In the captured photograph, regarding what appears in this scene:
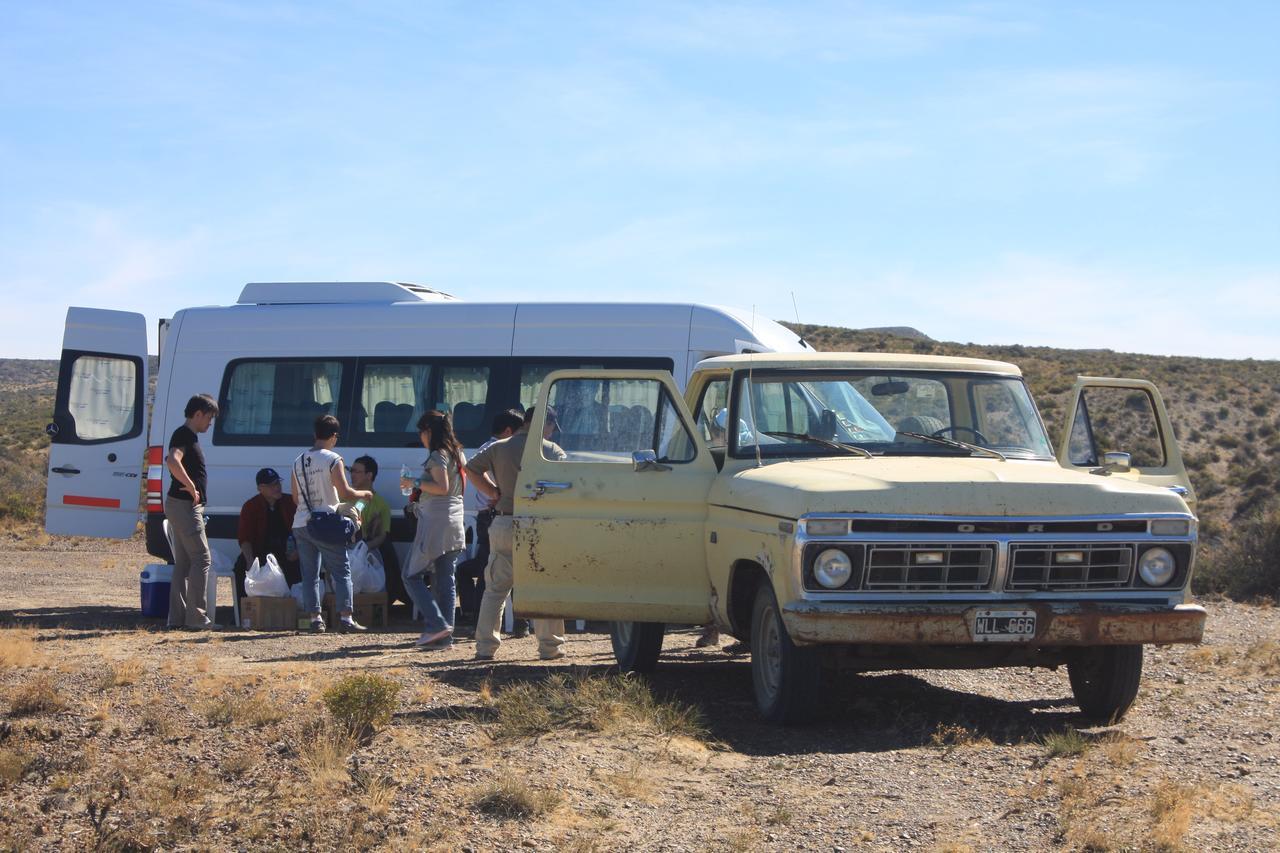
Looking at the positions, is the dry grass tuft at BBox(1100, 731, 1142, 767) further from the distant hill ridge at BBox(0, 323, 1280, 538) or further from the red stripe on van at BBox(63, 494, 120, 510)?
the distant hill ridge at BBox(0, 323, 1280, 538)

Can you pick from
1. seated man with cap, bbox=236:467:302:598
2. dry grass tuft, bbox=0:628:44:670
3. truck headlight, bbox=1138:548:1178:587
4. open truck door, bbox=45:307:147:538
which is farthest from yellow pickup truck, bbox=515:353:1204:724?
open truck door, bbox=45:307:147:538

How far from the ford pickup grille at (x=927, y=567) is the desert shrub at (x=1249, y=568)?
38.1 ft

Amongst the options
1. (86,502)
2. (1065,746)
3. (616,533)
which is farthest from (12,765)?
(86,502)

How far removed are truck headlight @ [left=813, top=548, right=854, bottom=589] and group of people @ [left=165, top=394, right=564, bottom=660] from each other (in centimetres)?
219

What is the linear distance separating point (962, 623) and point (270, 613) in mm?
6968

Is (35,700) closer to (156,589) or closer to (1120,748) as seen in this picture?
(156,589)

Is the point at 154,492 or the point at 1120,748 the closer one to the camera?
the point at 1120,748

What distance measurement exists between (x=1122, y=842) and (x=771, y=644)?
2.61 meters

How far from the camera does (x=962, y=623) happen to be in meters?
7.37

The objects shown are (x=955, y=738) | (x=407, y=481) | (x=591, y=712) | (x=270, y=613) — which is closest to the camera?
(x=955, y=738)

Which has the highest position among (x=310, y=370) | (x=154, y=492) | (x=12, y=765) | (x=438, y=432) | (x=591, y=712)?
(x=310, y=370)

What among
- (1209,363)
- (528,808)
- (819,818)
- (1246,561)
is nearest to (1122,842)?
(819,818)

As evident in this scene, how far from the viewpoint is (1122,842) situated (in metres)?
5.68

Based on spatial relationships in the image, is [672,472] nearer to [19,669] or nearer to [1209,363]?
[19,669]
